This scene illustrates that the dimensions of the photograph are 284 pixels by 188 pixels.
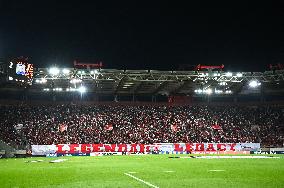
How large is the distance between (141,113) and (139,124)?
2.91m

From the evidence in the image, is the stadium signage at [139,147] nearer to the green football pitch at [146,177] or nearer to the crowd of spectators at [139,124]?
the crowd of spectators at [139,124]

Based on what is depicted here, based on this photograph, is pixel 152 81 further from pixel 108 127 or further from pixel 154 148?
pixel 108 127

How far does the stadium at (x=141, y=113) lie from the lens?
45.9 meters

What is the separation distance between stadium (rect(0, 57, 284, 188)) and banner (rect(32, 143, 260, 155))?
0.11 m

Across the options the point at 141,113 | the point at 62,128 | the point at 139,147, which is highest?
the point at 141,113

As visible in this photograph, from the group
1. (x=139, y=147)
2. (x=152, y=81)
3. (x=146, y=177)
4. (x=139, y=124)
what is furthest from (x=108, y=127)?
(x=146, y=177)

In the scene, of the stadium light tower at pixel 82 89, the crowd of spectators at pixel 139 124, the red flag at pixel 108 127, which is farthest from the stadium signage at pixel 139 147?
the stadium light tower at pixel 82 89

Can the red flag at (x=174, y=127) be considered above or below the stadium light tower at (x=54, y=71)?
below

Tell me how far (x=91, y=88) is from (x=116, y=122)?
5875 mm

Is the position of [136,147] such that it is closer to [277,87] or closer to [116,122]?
[116,122]

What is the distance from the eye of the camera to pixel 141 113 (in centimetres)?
5644

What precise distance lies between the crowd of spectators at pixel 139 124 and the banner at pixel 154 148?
189 centimetres

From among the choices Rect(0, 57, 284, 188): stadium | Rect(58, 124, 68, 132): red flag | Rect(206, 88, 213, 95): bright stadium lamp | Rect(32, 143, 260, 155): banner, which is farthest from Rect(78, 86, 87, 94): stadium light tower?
Rect(206, 88, 213, 95): bright stadium lamp

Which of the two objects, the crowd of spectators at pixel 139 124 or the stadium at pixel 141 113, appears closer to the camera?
the stadium at pixel 141 113
